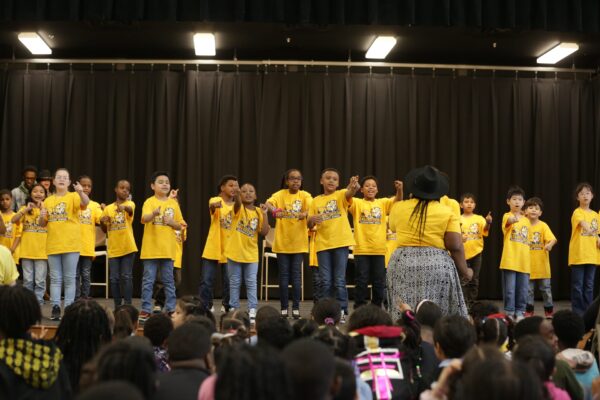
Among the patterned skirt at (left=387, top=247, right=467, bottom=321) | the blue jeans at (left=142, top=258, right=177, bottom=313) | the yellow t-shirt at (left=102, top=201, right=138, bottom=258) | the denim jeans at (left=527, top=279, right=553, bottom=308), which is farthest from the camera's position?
the denim jeans at (left=527, top=279, right=553, bottom=308)

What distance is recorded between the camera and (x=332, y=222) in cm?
785

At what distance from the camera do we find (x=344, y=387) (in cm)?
258

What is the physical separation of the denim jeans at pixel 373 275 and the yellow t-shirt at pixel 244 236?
1186mm

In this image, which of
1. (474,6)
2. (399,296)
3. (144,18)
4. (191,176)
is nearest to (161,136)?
(191,176)

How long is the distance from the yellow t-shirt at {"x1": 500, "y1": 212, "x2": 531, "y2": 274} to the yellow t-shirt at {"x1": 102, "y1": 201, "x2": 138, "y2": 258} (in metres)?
4.27

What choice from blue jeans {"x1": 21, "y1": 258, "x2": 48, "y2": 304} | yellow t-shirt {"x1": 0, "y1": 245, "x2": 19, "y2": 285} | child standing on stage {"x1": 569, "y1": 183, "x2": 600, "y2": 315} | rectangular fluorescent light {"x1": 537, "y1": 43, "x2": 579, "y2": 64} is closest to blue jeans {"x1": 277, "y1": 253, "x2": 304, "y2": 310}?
blue jeans {"x1": 21, "y1": 258, "x2": 48, "y2": 304}

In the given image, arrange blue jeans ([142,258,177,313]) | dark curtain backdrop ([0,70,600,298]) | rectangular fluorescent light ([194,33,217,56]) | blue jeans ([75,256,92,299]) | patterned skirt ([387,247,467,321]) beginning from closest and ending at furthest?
patterned skirt ([387,247,467,321]), blue jeans ([142,258,177,313]), blue jeans ([75,256,92,299]), rectangular fluorescent light ([194,33,217,56]), dark curtain backdrop ([0,70,600,298])

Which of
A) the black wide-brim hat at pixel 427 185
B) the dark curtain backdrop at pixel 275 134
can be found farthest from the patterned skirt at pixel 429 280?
the dark curtain backdrop at pixel 275 134

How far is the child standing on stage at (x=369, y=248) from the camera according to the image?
8094 millimetres

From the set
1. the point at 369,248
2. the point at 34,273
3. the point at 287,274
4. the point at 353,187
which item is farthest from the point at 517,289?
the point at 34,273

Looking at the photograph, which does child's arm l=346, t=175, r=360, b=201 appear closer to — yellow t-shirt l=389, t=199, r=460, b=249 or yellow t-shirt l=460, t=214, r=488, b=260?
yellow t-shirt l=460, t=214, r=488, b=260

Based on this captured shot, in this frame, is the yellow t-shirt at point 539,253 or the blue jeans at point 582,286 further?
the yellow t-shirt at point 539,253

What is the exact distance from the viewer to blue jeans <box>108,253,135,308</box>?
7.94 metres

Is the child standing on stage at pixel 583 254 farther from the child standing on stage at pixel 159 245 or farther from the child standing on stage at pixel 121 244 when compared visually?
the child standing on stage at pixel 121 244
